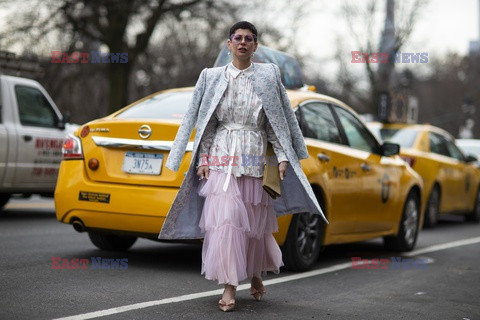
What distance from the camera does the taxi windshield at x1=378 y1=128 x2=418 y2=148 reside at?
44.1 feet

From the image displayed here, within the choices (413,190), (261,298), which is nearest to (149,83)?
(413,190)

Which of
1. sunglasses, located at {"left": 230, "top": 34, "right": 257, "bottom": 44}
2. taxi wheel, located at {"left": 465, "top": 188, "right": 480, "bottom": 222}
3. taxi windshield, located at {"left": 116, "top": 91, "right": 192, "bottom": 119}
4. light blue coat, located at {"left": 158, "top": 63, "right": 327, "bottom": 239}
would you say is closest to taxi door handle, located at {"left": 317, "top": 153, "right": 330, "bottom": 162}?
taxi windshield, located at {"left": 116, "top": 91, "right": 192, "bottom": 119}

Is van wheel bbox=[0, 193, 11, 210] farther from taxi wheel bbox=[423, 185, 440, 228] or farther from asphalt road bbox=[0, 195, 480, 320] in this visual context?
taxi wheel bbox=[423, 185, 440, 228]

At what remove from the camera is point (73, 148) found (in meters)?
7.40

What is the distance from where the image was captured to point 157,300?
576 centimetres

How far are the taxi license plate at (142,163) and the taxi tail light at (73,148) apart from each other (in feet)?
1.50

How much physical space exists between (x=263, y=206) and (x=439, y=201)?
28.6ft

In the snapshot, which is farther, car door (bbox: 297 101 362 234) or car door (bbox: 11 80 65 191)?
car door (bbox: 11 80 65 191)

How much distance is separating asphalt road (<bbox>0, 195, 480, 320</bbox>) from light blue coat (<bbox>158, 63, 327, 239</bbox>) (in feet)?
1.75

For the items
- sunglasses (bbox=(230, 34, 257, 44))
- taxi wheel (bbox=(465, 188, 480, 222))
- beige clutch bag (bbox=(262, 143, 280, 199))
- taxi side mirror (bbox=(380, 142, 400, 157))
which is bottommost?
taxi wheel (bbox=(465, 188, 480, 222))

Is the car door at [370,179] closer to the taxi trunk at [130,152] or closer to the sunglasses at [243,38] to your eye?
the taxi trunk at [130,152]

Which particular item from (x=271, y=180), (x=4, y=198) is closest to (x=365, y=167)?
(x=271, y=180)

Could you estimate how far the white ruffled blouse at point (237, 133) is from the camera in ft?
18.7

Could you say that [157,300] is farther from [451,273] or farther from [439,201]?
[439,201]
